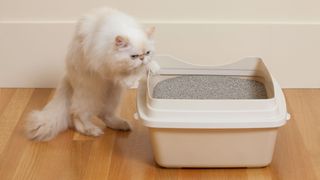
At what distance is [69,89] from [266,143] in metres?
0.74

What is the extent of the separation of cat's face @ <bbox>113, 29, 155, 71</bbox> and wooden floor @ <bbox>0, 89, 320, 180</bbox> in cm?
33

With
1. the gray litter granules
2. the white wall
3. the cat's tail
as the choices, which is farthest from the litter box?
the white wall

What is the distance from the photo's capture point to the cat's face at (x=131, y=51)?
1.65 m

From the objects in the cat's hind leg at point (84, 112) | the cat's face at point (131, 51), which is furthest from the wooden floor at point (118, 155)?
the cat's face at point (131, 51)

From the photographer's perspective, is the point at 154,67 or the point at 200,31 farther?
the point at 200,31

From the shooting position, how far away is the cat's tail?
1.93 metres

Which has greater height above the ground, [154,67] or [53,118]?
[154,67]

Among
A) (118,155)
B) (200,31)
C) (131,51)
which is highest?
(131,51)

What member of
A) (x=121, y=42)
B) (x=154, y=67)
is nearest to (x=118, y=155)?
(x=154, y=67)

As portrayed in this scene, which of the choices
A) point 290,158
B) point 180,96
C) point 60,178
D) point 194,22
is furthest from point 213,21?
point 60,178

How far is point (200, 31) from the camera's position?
221cm

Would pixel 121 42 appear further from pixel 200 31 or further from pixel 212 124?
pixel 200 31

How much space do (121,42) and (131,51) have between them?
47mm

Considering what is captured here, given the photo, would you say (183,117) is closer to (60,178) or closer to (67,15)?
(60,178)
